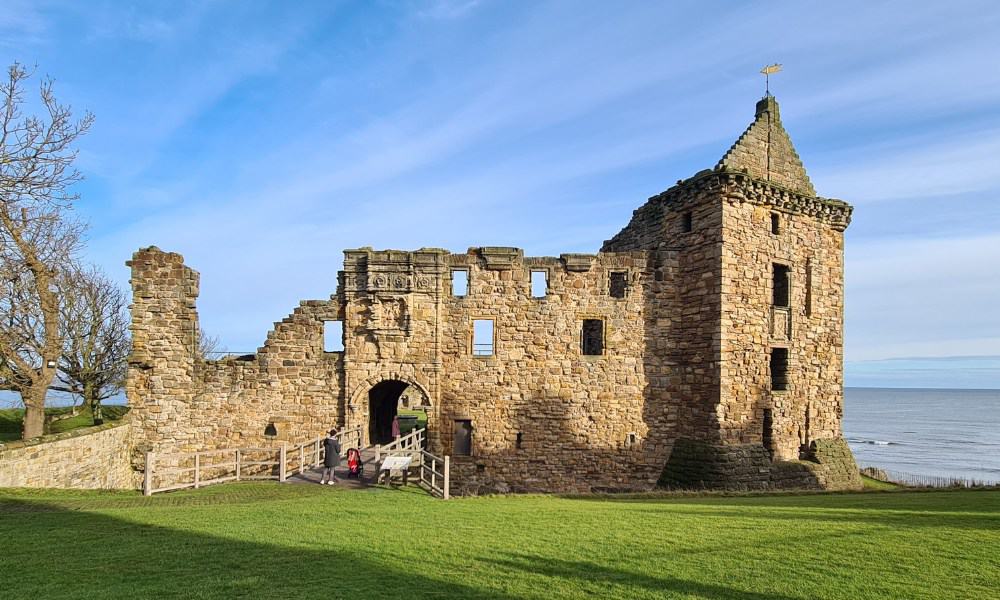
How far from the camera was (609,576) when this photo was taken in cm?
741

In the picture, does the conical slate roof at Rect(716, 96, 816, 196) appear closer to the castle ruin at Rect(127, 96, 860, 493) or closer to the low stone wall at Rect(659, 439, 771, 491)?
the castle ruin at Rect(127, 96, 860, 493)

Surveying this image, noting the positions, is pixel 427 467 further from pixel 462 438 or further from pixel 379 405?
pixel 379 405

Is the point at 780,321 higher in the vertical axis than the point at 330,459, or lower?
higher

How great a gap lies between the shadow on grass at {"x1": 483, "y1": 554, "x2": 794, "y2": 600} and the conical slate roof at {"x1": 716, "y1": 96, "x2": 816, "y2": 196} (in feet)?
50.3

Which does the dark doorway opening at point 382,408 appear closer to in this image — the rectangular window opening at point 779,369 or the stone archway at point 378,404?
the stone archway at point 378,404

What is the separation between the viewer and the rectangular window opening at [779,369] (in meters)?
19.9

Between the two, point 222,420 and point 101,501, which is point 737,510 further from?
point 222,420

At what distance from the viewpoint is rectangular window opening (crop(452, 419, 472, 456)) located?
2010 centimetres

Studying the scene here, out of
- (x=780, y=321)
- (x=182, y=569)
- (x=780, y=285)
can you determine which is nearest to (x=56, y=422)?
(x=182, y=569)

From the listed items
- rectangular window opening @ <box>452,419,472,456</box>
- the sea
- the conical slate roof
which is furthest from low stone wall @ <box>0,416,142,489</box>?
the sea

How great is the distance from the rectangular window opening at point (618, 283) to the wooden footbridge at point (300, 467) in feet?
26.7

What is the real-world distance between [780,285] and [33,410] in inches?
961

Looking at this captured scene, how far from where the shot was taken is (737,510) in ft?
39.9

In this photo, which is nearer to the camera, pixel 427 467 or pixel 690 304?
pixel 427 467
